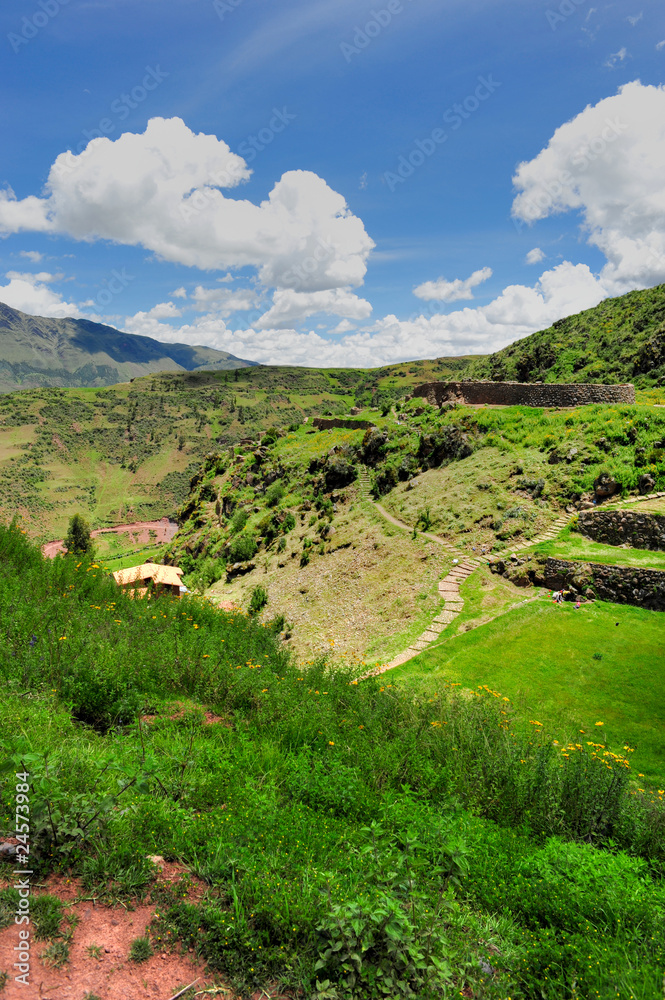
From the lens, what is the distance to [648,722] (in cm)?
910

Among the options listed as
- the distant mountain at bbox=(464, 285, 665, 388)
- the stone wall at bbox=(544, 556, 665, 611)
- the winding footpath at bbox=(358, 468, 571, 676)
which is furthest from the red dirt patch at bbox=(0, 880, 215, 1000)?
the distant mountain at bbox=(464, 285, 665, 388)

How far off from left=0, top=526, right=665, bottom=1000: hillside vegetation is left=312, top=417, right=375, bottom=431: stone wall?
35.2 m

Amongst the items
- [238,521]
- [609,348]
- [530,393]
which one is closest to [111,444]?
[238,521]

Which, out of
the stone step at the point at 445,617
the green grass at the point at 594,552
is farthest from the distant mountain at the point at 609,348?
the stone step at the point at 445,617

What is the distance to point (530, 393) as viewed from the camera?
28266mm

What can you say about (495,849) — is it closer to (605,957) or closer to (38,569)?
(605,957)

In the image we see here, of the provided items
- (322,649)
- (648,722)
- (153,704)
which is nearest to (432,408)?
(322,649)

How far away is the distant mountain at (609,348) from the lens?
42469 mm

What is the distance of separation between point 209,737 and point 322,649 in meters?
11.5

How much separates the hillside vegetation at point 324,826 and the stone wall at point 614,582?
23.7ft

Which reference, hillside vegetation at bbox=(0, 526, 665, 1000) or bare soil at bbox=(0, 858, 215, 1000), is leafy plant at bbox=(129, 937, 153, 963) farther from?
hillside vegetation at bbox=(0, 526, 665, 1000)

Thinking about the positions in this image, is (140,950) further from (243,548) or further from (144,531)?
(144,531)

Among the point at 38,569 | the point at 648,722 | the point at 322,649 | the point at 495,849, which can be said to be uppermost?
the point at 38,569

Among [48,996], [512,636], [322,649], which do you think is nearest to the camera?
[48,996]
